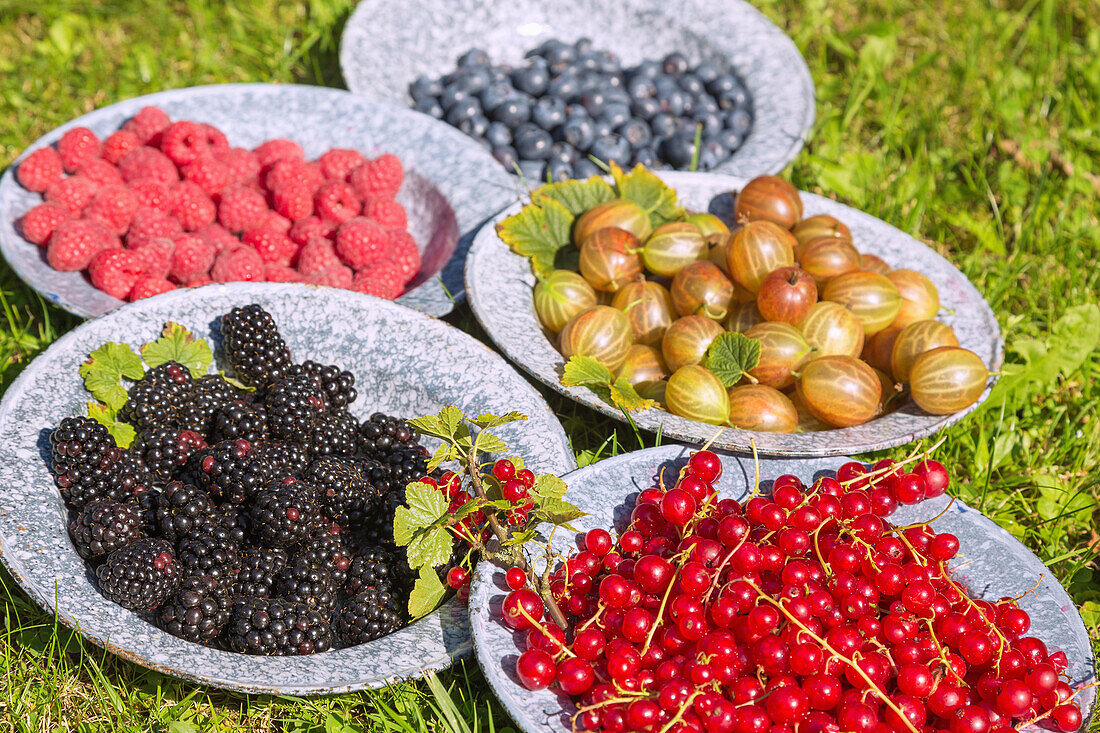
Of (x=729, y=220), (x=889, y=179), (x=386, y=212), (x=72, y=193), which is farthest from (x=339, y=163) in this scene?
(x=889, y=179)

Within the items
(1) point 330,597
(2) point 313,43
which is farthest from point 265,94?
(1) point 330,597

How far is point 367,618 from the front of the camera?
191cm

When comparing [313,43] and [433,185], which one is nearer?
[433,185]

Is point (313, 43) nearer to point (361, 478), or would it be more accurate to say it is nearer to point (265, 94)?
point (265, 94)

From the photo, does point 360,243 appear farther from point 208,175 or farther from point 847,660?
point 847,660

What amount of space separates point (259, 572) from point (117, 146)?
77.5 inches

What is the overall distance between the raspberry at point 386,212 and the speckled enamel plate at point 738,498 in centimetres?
140

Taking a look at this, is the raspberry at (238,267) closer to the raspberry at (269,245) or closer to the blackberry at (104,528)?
the raspberry at (269,245)

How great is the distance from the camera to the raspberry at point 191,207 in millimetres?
2965

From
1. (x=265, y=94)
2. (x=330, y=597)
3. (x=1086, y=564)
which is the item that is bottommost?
(x=1086, y=564)

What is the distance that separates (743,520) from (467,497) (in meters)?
0.63

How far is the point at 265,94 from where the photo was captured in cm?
338

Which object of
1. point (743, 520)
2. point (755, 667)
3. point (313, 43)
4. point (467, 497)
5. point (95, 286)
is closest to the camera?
point (755, 667)

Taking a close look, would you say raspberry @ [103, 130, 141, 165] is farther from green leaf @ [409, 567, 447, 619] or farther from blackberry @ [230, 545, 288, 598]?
green leaf @ [409, 567, 447, 619]
